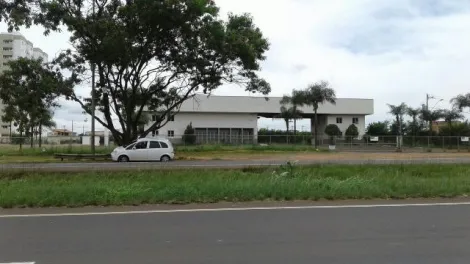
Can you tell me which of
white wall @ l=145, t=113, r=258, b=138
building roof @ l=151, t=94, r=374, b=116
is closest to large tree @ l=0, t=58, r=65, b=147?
building roof @ l=151, t=94, r=374, b=116

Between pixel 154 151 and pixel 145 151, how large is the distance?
1.83 feet

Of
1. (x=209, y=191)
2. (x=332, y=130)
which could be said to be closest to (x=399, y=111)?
(x=332, y=130)

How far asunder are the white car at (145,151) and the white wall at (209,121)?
46675 mm

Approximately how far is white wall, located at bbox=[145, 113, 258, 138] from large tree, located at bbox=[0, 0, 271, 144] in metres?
40.9

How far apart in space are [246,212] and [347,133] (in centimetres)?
7402

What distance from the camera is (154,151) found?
31250mm

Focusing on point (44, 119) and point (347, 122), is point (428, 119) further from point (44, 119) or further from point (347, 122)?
point (44, 119)

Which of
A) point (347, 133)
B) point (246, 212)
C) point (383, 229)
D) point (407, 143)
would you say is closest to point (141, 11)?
point (246, 212)

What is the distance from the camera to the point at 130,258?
20.0 ft

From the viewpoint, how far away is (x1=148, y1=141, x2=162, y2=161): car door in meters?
31.2

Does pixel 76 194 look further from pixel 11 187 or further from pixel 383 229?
pixel 383 229

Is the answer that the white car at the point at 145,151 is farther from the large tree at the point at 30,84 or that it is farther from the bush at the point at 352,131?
the bush at the point at 352,131

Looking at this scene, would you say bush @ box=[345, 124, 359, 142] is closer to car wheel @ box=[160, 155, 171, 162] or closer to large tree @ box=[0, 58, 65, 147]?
car wheel @ box=[160, 155, 171, 162]

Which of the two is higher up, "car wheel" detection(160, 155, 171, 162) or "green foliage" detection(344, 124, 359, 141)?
"green foliage" detection(344, 124, 359, 141)
